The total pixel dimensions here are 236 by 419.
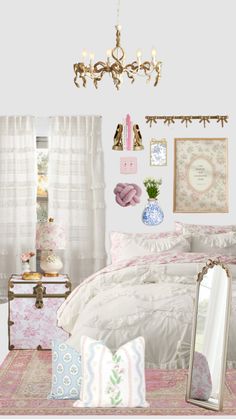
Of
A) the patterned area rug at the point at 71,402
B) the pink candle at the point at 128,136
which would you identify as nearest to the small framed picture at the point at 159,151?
the pink candle at the point at 128,136

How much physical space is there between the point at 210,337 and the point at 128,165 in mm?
4226

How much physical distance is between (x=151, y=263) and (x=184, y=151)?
6.31 feet

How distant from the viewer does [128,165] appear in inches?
360

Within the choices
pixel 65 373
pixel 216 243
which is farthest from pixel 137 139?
pixel 65 373

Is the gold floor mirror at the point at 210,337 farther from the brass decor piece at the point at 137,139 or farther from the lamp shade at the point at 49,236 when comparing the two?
the brass decor piece at the point at 137,139

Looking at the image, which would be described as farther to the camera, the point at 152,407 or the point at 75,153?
the point at 75,153

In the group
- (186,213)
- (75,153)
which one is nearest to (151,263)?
(186,213)

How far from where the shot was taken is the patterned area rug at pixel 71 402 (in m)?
5.14

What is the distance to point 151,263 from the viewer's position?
766 centimetres

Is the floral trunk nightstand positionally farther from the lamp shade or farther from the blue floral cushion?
the blue floral cushion

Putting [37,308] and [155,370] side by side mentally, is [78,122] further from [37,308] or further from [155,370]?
[155,370]

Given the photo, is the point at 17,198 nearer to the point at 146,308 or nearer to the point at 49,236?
the point at 49,236

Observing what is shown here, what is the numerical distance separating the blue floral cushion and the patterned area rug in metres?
0.07

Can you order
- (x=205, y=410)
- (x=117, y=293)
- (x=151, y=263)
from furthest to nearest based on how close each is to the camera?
1. (x=151, y=263)
2. (x=117, y=293)
3. (x=205, y=410)
